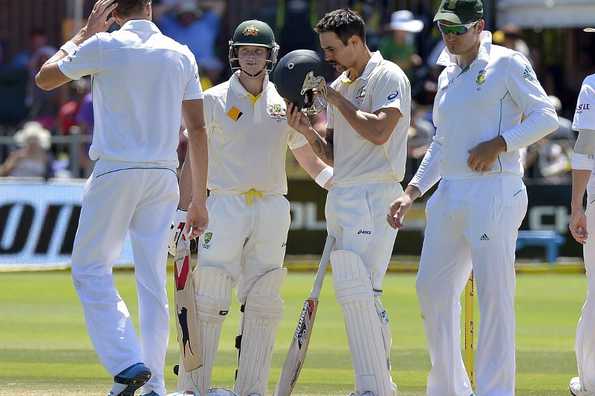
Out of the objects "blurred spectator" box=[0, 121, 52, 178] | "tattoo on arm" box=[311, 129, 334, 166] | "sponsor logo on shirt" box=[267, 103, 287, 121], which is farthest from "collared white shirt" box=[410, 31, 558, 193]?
"blurred spectator" box=[0, 121, 52, 178]

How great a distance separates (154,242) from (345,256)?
1.10m

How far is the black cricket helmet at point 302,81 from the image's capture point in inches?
342

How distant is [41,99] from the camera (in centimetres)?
2300

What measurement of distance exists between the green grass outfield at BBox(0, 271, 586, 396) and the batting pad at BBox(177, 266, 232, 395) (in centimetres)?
77

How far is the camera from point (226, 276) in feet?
29.3

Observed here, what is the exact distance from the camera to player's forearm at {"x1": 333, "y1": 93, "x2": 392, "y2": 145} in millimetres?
8781

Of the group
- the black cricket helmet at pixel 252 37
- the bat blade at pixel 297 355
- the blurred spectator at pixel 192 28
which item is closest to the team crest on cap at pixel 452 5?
the black cricket helmet at pixel 252 37

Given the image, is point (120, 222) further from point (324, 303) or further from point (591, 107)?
point (324, 303)

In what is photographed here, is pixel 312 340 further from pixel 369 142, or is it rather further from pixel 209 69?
pixel 209 69

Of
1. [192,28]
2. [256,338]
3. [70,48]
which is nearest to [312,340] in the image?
[256,338]

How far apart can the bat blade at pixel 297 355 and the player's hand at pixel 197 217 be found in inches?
31.3

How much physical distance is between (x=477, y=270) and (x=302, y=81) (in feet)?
4.65

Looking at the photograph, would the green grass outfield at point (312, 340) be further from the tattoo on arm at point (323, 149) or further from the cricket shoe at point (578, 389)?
the tattoo on arm at point (323, 149)

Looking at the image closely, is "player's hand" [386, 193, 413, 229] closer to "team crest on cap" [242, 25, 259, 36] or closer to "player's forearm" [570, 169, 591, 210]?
"player's forearm" [570, 169, 591, 210]
